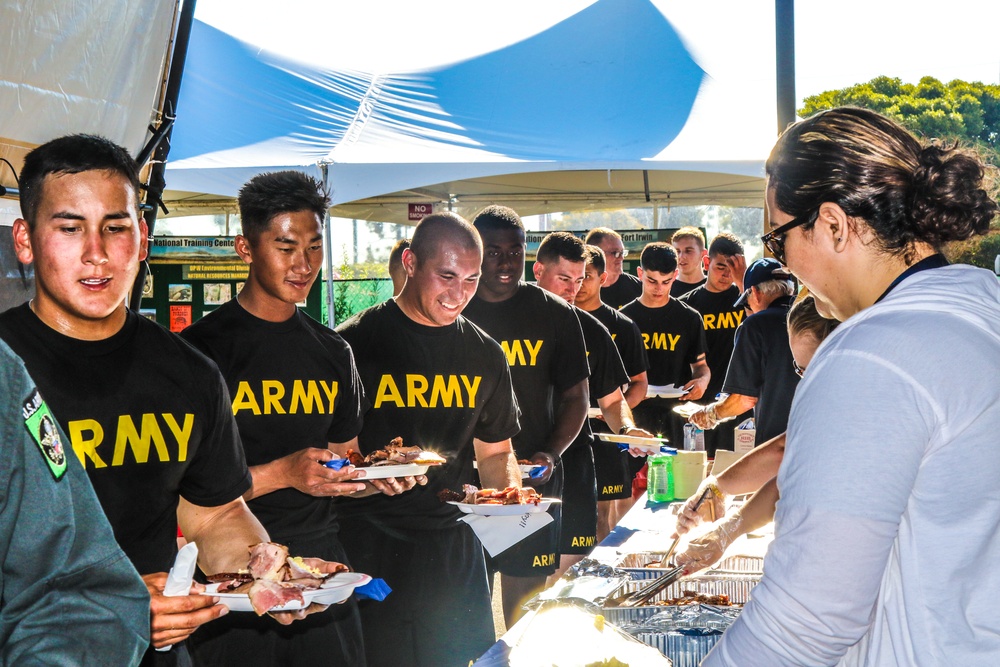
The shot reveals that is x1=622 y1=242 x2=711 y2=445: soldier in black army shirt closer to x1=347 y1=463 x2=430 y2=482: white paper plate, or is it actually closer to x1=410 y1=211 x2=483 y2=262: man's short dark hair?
x1=410 y1=211 x2=483 y2=262: man's short dark hair

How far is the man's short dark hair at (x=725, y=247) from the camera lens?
24.2ft

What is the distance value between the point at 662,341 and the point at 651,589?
469 cm

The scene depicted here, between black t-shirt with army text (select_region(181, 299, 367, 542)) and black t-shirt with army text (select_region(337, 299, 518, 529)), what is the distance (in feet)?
1.12

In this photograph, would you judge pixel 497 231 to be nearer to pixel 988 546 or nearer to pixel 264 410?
pixel 264 410

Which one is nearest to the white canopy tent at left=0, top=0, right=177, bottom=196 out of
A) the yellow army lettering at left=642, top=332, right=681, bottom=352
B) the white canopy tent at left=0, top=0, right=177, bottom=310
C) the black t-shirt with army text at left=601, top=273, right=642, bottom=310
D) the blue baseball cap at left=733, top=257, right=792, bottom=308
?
the white canopy tent at left=0, top=0, right=177, bottom=310

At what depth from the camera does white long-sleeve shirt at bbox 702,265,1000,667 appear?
3.83 feet

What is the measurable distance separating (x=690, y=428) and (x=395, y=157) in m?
5.46

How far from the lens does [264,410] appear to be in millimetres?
2941

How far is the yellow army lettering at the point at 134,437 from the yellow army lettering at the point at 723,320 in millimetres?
5790

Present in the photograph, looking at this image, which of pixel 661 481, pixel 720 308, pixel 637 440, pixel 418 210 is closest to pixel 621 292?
pixel 720 308

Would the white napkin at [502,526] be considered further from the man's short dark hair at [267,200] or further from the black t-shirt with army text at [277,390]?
the man's short dark hair at [267,200]

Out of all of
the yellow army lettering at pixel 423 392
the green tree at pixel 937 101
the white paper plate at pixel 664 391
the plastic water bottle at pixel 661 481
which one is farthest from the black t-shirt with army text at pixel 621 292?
the green tree at pixel 937 101

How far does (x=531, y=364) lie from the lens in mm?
4742

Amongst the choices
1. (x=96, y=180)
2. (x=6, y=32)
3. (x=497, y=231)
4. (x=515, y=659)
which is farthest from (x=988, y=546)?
(x=497, y=231)
